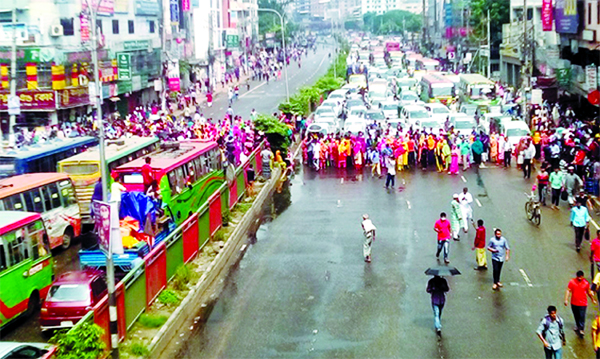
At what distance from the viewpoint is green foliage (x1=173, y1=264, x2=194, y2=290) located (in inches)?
774

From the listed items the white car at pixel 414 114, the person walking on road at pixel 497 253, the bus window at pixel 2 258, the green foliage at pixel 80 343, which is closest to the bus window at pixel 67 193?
the bus window at pixel 2 258

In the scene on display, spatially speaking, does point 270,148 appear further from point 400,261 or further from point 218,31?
point 218,31

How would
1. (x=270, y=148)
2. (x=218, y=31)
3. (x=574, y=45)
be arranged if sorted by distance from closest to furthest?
(x=270, y=148) → (x=574, y=45) → (x=218, y=31)

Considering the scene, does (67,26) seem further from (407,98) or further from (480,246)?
(480,246)

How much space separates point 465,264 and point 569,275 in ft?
7.85

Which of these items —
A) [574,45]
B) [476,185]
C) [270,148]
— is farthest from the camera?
[574,45]

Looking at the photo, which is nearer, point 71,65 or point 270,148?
point 270,148

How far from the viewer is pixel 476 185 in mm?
32656

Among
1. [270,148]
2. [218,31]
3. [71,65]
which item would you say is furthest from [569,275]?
[218,31]

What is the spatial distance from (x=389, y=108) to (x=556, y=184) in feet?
93.1

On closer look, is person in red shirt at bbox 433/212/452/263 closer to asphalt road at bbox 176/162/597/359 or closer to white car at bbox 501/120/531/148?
asphalt road at bbox 176/162/597/359

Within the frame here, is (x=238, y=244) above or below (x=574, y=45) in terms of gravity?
below

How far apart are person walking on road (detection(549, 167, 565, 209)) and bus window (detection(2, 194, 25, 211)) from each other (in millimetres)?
15050

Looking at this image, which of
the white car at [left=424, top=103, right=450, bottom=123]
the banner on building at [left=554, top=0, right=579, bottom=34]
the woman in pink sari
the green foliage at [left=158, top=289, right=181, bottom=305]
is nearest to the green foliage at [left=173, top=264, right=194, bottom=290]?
the green foliage at [left=158, top=289, right=181, bottom=305]
